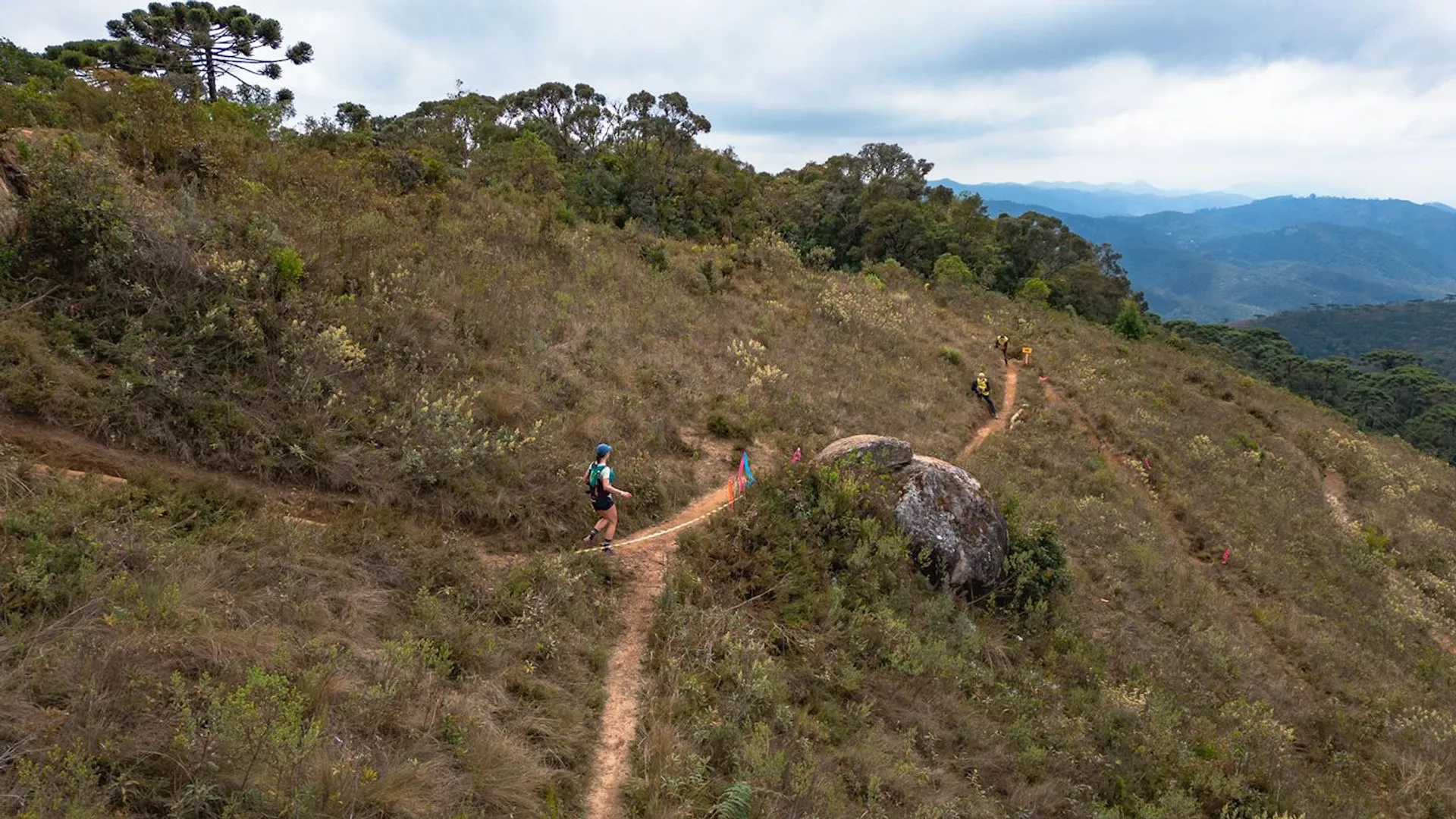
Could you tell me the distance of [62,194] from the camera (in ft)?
26.2

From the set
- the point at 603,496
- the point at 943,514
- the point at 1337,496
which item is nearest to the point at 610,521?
the point at 603,496

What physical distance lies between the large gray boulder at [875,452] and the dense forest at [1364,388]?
6932 centimetres

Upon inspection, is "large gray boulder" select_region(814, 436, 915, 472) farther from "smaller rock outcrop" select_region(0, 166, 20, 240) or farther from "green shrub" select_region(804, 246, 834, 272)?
"green shrub" select_region(804, 246, 834, 272)

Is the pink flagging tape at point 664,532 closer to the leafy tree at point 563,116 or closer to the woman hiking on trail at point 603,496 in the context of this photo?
the woman hiking on trail at point 603,496

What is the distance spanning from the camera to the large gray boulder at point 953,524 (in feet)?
34.3

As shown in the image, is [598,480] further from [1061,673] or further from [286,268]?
[1061,673]

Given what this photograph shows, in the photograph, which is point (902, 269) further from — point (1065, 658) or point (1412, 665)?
point (1065, 658)

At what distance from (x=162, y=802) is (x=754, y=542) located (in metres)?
6.71

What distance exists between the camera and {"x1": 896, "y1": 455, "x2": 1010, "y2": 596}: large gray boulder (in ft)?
34.3

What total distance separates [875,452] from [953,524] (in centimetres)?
169

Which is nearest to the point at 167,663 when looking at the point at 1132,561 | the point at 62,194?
the point at 62,194

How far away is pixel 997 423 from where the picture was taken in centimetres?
2052

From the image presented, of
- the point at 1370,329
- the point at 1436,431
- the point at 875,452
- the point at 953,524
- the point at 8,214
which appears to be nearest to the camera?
the point at 8,214

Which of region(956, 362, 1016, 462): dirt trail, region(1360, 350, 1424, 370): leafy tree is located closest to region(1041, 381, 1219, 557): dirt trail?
region(956, 362, 1016, 462): dirt trail
